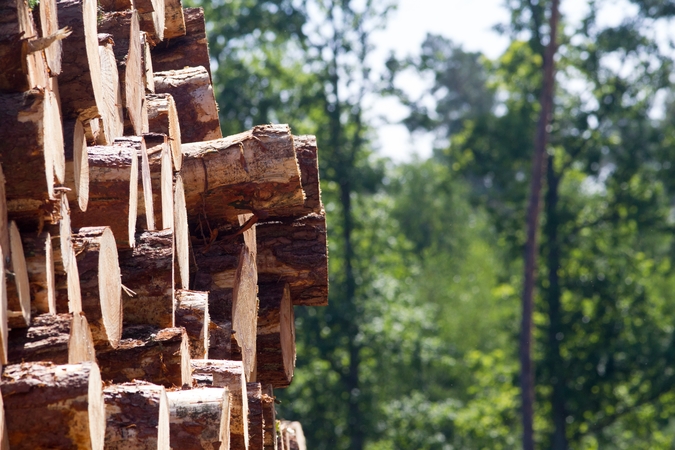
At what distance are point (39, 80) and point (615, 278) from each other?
1467 cm

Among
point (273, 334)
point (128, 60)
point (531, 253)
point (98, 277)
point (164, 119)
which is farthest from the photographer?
point (531, 253)

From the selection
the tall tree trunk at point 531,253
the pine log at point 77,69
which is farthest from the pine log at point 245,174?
the tall tree trunk at point 531,253

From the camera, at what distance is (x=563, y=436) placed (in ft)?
50.6

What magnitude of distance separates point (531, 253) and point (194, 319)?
11001 millimetres

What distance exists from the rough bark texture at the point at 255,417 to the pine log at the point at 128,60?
92cm

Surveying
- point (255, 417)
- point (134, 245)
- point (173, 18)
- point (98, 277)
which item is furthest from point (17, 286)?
point (173, 18)

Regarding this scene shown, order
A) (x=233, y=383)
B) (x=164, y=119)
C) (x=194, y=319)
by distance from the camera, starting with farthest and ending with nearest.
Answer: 1. (x=164, y=119)
2. (x=194, y=319)
3. (x=233, y=383)

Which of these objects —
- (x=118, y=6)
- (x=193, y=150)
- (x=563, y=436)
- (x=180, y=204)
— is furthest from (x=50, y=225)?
(x=563, y=436)

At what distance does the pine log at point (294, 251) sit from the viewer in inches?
139

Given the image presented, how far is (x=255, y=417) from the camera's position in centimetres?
304

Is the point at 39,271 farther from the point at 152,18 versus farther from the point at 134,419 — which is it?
the point at 152,18

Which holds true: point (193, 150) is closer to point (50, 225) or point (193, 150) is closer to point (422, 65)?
point (50, 225)

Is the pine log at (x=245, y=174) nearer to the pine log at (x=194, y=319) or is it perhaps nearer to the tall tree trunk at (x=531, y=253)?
the pine log at (x=194, y=319)

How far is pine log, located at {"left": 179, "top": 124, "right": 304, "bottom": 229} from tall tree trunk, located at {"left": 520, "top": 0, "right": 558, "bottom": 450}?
34.4ft
